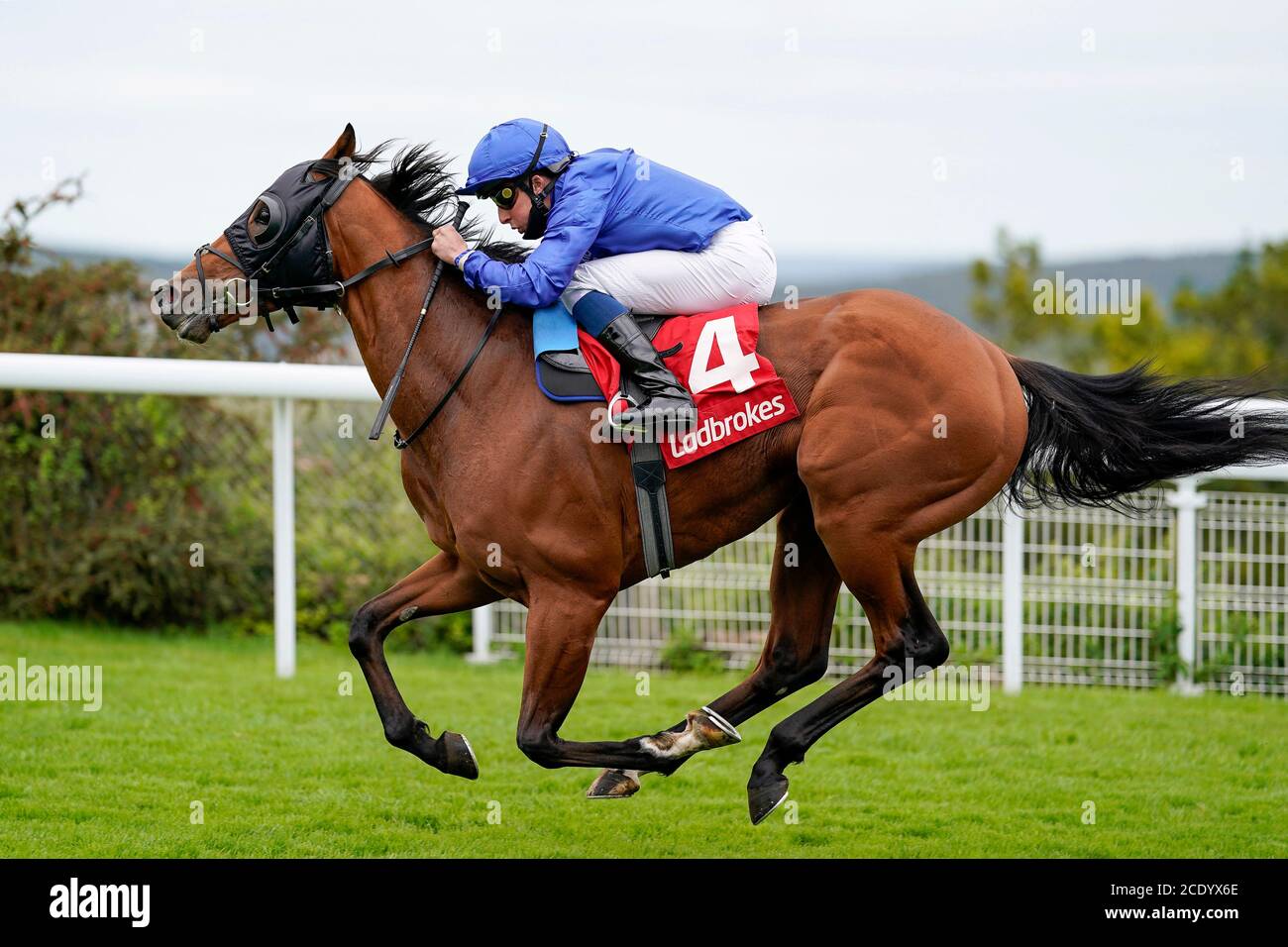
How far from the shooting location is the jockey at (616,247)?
404 centimetres

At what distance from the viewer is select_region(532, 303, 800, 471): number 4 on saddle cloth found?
4090 mm

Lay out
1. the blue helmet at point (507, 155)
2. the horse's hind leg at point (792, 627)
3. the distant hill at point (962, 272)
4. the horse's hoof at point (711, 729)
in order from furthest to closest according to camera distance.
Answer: the distant hill at point (962, 272) < the horse's hind leg at point (792, 627) < the horse's hoof at point (711, 729) < the blue helmet at point (507, 155)

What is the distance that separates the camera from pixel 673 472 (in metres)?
4.13

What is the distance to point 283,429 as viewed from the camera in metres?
6.96

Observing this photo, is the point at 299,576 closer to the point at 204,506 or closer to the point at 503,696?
the point at 204,506

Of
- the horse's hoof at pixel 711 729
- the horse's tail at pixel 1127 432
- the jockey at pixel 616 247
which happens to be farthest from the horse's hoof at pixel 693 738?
the horse's tail at pixel 1127 432

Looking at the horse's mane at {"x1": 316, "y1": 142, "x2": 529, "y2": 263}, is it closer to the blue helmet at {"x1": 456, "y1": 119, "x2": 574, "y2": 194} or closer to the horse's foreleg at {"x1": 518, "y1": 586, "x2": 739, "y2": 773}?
the blue helmet at {"x1": 456, "y1": 119, "x2": 574, "y2": 194}

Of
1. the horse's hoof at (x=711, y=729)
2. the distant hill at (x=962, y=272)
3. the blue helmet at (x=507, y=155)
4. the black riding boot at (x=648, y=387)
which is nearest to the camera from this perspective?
the black riding boot at (x=648, y=387)

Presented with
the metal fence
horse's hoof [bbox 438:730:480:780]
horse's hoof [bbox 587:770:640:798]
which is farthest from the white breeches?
the metal fence

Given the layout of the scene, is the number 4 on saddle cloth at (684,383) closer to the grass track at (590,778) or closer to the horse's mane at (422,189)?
the horse's mane at (422,189)

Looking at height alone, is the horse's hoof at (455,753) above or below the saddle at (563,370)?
below

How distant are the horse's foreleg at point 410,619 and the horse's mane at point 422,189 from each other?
0.95 meters

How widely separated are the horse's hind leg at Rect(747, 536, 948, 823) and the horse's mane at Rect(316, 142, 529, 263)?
4.56 ft

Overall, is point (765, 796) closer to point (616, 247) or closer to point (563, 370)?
point (563, 370)
